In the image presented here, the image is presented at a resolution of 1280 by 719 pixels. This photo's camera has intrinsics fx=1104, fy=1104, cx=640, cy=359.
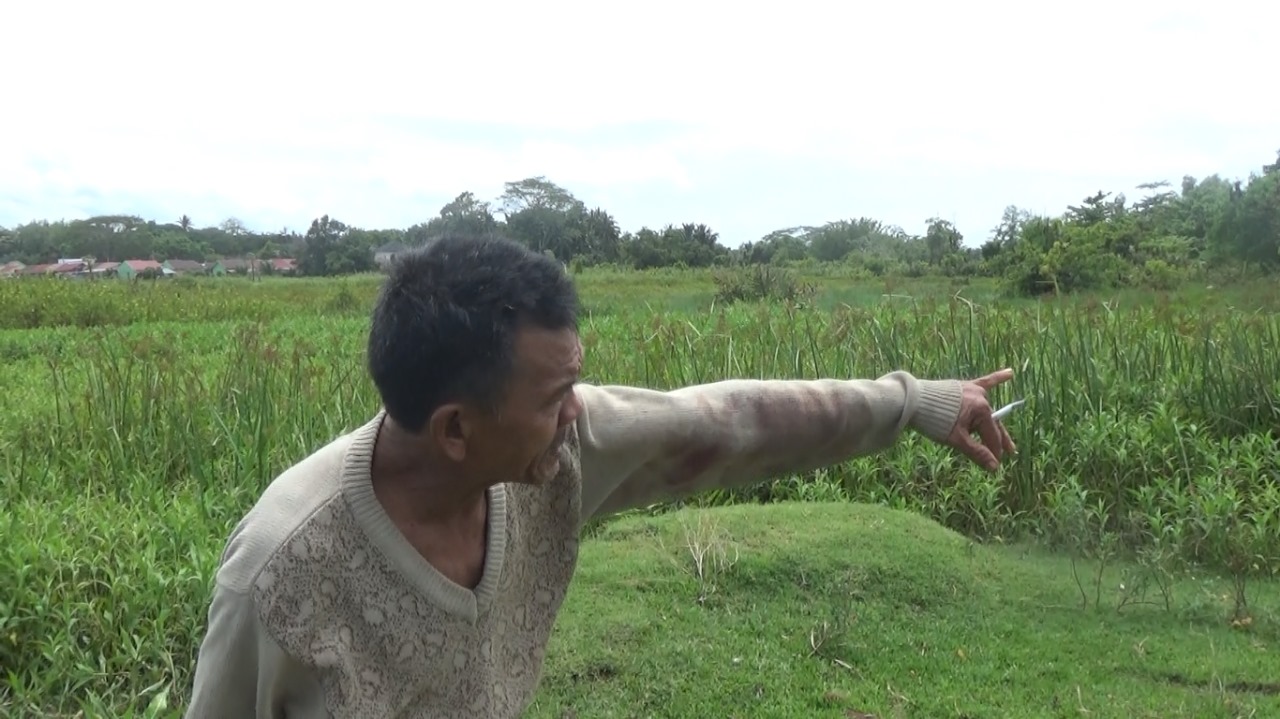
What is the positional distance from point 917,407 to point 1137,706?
145 cm

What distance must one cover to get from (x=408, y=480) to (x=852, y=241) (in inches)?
684

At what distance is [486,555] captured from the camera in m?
1.58

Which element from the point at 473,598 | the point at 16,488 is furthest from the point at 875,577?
the point at 16,488

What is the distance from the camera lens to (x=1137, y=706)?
2859 millimetres

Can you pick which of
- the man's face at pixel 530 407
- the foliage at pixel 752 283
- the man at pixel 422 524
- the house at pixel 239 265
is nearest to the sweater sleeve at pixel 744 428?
the man at pixel 422 524

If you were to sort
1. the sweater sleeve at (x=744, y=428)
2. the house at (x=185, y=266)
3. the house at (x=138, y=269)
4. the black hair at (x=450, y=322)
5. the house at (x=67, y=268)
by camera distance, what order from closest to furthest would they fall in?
1. the black hair at (x=450, y=322)
2. the sweater sleeve at (x=744, y=428)
3. the house at (x=67, y=268)
4. the house at (x=138, y=269)
5. the house at (x=185, y=266)

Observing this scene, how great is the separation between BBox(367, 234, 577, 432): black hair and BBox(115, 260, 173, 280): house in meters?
18.2

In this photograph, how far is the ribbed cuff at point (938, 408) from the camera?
6.34 feet

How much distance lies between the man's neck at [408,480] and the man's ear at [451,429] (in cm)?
5

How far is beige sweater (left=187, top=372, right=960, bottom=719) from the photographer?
1374 millimetres

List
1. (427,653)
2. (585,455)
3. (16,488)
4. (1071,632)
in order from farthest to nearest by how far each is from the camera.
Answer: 1. (16,488)
2. (1071,632)
3. (585,455)
4. (427,653)

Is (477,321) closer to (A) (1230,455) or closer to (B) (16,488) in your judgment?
(B) (16,488)

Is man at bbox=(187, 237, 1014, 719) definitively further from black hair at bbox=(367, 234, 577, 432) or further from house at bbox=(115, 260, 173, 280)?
house at bbox=(115, 260, 173, 280)

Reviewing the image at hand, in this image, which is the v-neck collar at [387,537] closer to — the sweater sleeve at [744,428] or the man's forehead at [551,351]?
the man's forehead at [551,351]
